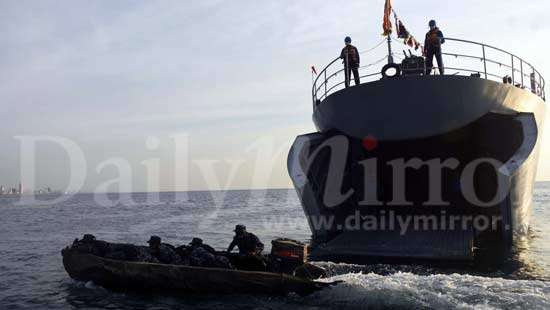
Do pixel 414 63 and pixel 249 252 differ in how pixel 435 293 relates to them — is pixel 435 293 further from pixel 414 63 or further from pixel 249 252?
pixel 414 63

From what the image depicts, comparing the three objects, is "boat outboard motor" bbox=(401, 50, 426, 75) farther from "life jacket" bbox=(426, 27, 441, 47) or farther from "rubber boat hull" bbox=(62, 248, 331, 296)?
"rubber boat hull" bbox=(62, 248, 331, 296)

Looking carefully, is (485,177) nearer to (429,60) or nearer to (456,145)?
(456,145)

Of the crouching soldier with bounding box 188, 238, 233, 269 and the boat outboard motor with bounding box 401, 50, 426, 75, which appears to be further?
the boat outboard motor with bounding box 401, 50, 426, 75

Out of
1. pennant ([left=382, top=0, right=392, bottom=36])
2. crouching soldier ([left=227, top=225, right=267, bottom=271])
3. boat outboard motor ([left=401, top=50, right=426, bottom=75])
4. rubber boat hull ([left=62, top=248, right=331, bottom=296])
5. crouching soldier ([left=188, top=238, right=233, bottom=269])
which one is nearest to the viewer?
rubber boat hull ([left=62, top=248, right=331, bottom=296])

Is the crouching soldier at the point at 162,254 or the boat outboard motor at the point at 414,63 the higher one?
the boat outboard motor at the point at 414,63

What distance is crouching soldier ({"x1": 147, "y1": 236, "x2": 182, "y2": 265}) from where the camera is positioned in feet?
34.5

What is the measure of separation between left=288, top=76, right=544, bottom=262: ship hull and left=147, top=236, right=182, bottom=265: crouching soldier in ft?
12.6

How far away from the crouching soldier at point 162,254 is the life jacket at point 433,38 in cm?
923

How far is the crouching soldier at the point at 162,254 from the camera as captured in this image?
10.5 meters

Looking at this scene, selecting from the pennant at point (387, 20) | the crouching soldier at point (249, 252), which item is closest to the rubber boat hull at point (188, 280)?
the crouching soldier at point (249, 252)

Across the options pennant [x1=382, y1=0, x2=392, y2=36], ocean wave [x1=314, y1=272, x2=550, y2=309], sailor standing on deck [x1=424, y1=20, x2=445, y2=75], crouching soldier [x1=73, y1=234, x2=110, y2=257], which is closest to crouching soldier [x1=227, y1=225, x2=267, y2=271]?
ocean wave [x1=314, y1=272, x2=550, y2=309]

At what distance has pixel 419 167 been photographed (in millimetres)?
13336

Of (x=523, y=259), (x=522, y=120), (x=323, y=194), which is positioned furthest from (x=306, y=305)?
(x=522, y=120)

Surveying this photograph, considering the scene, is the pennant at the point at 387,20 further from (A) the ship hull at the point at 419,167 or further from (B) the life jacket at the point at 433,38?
(A) the ship hull at the point at 419,167
